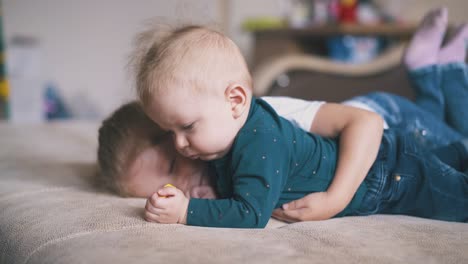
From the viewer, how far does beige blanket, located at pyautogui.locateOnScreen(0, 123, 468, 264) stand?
727 millimetres

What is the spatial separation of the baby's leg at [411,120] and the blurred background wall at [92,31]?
2.30 metres

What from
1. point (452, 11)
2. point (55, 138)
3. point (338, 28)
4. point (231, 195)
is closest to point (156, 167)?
point (231, 195)

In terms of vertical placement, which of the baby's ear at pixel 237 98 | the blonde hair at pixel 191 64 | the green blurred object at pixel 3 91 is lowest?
the green blurred object at pixel 3 91

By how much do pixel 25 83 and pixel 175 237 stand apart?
2.99 m

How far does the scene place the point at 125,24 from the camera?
393 centimetres

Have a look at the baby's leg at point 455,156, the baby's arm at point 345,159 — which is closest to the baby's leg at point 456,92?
the baby's leg at point 455,156

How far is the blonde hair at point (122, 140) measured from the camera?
106 cm

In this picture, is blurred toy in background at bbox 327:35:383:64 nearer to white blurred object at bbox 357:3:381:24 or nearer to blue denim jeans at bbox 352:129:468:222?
white blurred object at bbox 357:3:381:24

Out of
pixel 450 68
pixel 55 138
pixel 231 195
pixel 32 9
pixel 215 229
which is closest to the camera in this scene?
pixel 215 229

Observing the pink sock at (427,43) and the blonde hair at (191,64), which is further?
the pink sock at (427,43)

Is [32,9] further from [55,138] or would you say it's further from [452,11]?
[452,11]

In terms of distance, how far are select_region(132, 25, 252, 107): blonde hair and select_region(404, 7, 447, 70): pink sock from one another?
77 cm

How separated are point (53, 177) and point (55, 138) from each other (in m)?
0.60

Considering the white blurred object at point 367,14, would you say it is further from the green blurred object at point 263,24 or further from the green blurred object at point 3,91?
the green blurred object at point 3,91
